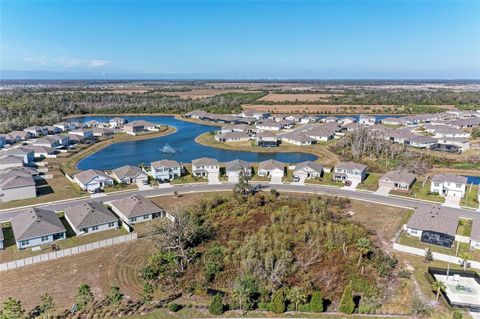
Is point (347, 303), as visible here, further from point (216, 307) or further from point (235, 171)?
point (235, 171)

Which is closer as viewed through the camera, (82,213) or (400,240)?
(400,240)

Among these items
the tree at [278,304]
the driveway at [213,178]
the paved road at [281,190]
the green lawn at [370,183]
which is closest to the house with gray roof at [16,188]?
the paved road at [281,190]

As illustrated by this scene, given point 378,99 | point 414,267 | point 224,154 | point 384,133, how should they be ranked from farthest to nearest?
point 378,99 → point 384,133 → point 224,154 → point 414,267

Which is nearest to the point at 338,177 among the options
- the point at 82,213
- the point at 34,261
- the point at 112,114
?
the point at 82,213

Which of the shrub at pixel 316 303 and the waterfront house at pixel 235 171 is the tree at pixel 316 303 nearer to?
the shrub at pixel 316 303

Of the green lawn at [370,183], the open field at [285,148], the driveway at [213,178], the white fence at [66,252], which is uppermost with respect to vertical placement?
the open field at [285,148]

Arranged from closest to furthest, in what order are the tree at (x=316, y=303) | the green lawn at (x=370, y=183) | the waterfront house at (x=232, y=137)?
the tree at (x=316, y=303), the green lawn at (x=370, y=183), the waterfront house at (x=232, y=137)

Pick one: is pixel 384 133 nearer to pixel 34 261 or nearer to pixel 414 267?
pixel 414 267
